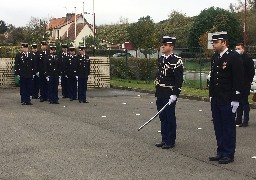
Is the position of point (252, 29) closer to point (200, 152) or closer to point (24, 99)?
point (24, 99)

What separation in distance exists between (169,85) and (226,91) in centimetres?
143

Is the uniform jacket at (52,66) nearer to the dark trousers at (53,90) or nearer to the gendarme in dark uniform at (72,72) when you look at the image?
the dark trousers at (53,90)

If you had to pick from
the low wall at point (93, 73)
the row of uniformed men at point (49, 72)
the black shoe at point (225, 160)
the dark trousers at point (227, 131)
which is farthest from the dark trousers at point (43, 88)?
the black shoe at point (225, 160)

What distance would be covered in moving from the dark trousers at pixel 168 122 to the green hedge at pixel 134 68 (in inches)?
669

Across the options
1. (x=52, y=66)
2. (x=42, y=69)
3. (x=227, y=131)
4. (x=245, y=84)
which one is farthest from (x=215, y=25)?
(x=227, y=131)

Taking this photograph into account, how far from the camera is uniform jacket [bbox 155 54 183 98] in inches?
358

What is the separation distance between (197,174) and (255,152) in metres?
2.02

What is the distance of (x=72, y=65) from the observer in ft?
58.0

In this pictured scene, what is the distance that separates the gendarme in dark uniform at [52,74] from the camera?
17.1 meters

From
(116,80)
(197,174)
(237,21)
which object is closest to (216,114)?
(197,174)

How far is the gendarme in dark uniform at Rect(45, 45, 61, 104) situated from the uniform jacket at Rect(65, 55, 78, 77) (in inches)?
18.7

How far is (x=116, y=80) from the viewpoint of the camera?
27000 millimetres

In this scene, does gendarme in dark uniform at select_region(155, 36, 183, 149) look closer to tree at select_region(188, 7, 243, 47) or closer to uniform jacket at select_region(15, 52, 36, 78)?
uniform jacket at select_region(15, 52, 36, 78)

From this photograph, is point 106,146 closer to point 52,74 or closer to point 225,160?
point 225,160
